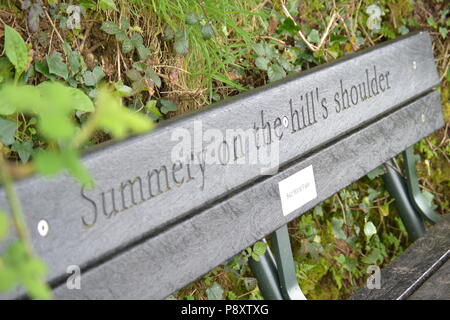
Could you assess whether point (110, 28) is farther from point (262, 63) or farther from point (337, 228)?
point (337, 228)

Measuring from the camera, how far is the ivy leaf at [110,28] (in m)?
1.73

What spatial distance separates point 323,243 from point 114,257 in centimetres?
138

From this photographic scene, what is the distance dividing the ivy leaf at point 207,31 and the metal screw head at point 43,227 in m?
0.86

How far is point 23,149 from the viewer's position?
1.54 metres

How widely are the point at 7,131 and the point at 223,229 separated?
20.6 inches

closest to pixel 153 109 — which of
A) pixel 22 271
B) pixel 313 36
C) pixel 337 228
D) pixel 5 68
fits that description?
pixel 5 68

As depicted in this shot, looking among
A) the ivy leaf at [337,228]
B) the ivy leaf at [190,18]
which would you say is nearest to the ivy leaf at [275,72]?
the ivy leaf at [190,18]

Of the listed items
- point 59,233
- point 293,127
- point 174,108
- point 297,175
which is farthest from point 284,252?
point 59,233

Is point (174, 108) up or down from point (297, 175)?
up

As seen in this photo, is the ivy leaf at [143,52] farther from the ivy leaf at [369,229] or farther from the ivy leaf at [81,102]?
the ivy leaf at [369,229]

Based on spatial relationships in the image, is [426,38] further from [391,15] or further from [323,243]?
[323,243]

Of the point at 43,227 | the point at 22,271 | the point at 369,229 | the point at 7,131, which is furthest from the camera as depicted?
the point at 369,229

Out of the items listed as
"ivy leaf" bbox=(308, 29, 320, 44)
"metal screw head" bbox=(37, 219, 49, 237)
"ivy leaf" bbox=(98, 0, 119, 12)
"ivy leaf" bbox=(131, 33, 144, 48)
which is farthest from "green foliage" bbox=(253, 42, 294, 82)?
"metal screw head" bbox=(37, 219, 49, 237)

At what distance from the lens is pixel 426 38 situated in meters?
2.37
